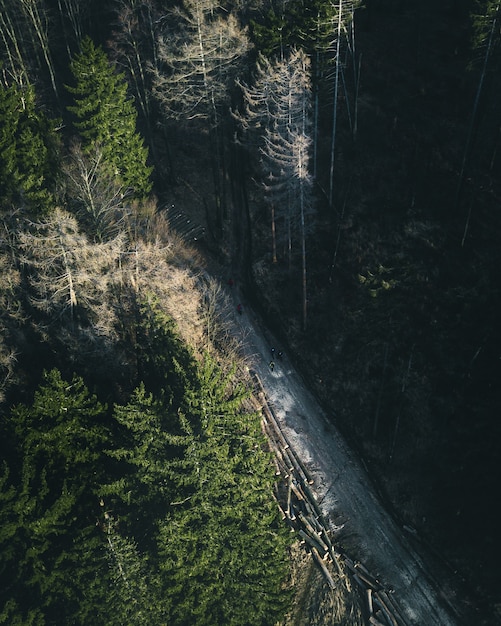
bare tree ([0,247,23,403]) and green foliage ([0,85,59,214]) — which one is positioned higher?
green foliage ([0,85,59,214])

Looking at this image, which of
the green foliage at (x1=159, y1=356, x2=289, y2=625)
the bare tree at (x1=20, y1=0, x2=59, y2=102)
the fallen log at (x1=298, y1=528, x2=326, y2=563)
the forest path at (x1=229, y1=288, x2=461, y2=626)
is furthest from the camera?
the bare tree at (x1=20, y1=0, x2=59, y2=102)

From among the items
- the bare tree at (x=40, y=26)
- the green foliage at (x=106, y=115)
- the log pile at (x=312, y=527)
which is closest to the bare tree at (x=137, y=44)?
the bare tree at (x=40, y=26)

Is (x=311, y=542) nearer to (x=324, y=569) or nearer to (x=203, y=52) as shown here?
(x=324, y=569)

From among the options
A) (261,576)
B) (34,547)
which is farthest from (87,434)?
(261,576)

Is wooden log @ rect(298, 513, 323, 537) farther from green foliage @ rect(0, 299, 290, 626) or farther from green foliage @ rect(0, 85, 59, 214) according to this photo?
green foliage @ rect(0, 85, 59, 214)

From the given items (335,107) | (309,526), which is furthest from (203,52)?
(309,526)

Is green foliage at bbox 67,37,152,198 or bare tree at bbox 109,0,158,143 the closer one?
green foliage at bbox 67,37,152,198

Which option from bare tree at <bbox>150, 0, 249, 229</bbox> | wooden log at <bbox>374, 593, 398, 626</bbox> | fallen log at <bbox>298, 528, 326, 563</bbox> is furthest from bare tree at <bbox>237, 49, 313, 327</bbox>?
wooden log at <bbox>374, 593, 398, 626</bbox>
